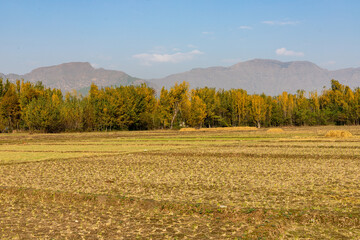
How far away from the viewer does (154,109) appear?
3942 inches

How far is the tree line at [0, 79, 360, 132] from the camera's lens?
86.6 m

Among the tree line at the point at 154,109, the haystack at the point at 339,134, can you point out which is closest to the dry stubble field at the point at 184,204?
the haystack at the point at 339,134

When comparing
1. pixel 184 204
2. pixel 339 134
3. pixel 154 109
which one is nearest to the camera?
pixel 184 204

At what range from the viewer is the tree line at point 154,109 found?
86562 millimetres

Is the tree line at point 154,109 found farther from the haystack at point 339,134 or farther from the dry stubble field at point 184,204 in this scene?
the dry stubble field at point 184,204

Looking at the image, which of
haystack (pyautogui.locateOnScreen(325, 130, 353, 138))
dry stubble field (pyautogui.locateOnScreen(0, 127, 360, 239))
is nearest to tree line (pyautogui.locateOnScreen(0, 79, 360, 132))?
haystack (pyautogui.locateOnScreen(325, 130, 353, 138))

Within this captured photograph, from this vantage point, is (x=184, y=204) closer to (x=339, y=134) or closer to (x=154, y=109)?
(x=339, y=134)

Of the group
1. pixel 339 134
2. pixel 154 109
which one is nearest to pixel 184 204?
pixel 339 134

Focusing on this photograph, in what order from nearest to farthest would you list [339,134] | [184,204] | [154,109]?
1. [184,204]
2. [339,134]
3. [154,109]

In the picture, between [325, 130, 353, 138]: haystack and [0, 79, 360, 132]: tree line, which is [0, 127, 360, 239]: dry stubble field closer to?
[325, 130, 353, 138]: haystack

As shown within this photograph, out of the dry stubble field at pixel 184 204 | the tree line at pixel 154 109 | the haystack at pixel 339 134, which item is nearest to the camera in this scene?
the dry stubble field at pixel 184 204

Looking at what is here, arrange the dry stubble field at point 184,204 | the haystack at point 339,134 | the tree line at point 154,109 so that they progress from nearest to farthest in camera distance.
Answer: the dry stubble field at point 184,204, the haystack at point 339,134, the tree line at point 154,109

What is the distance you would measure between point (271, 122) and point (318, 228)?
382 feet

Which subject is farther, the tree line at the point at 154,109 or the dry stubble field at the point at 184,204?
the tree line at the point at 154,109
